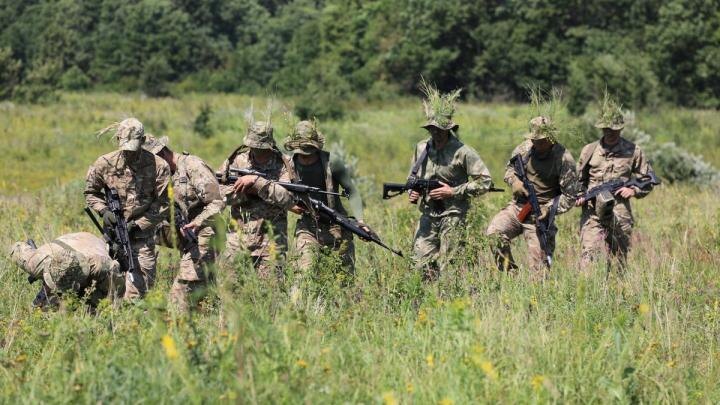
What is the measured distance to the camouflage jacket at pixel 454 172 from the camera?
8.58 m

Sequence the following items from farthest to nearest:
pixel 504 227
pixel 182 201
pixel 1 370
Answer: pixel 504 227 < pixel 182 201 < pixel 1 370

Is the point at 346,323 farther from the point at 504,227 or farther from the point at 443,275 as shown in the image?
the point at 504,227

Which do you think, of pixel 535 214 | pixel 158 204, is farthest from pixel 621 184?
pixel 158 204

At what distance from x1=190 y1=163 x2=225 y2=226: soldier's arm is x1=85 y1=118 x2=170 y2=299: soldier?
0.81 feet

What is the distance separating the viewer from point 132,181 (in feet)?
25.9

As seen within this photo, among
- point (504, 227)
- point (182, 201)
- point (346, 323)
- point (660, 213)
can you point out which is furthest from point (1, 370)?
point (660, 213)

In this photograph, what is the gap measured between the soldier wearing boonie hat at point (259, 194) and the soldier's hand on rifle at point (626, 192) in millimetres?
3305

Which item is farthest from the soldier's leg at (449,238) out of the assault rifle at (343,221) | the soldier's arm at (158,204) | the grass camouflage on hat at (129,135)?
the grass camouflage on hat at (129,135)

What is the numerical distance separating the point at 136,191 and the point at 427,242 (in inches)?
98.6

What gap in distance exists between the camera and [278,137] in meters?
25.9

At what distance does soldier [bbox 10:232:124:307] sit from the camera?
7105mm

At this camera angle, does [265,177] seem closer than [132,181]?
No

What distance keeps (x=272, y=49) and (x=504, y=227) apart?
66.6m

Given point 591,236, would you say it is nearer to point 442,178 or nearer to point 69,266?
point 442,178
